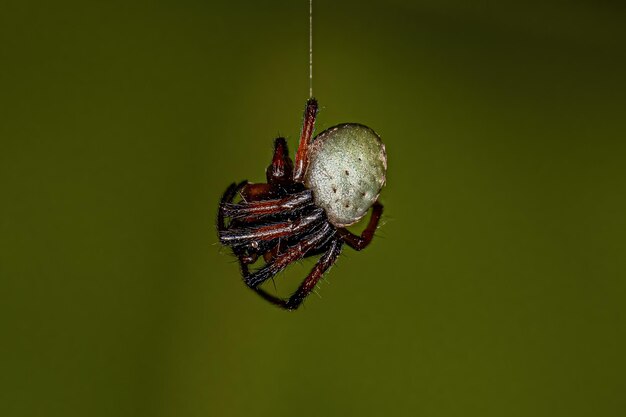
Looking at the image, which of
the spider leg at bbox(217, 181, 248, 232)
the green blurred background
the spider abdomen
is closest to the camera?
the spider abdomen

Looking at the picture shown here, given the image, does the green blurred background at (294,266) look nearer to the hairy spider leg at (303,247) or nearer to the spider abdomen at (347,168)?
the hairy spider leg at (303,247)

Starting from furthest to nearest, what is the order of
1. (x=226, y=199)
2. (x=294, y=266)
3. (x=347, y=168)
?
(x=294, y=266) < (x=226, y=199) < (x=347, y=168)

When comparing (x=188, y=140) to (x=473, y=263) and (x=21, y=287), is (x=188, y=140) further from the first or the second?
(x=473, y=263)

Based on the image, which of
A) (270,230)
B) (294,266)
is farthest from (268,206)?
(294,266)

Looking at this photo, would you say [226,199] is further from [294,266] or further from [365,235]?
[294,266]

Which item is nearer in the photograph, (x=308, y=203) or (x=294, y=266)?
(x=308, y=203)

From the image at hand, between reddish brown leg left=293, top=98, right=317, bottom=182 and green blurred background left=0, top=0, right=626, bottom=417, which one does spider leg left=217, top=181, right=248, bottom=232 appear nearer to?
reddish brown leg left=293, top=98, right=317, bottom=182

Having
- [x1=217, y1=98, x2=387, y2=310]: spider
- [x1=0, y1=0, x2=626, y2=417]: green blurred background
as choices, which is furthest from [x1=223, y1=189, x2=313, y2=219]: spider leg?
[x1=0, y1=0, x2=626, y2=417]: green blurred background
